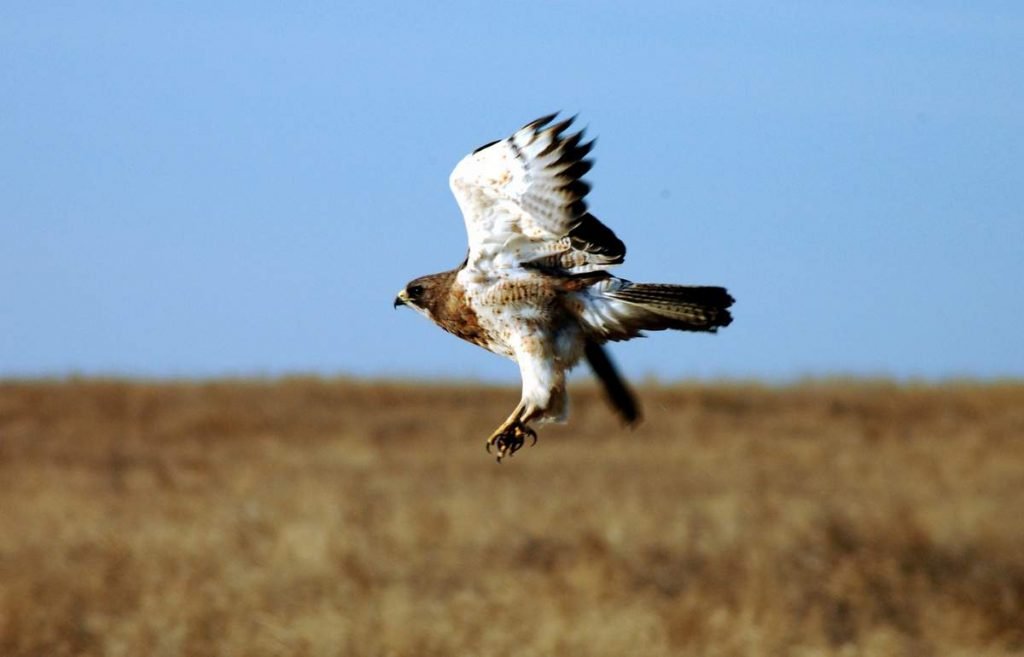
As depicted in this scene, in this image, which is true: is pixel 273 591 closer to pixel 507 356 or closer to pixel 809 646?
pixel 809 646

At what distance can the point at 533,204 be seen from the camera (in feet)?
5.42

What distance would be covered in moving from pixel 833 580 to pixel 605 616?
119 inches

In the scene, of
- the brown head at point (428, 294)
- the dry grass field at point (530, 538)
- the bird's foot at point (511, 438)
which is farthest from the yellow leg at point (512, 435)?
the dry grass field at point (530, 538)

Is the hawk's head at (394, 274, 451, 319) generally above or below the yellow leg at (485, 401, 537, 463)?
above

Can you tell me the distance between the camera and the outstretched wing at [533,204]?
1.60 meters

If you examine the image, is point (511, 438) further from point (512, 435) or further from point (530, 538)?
point (530, 538)

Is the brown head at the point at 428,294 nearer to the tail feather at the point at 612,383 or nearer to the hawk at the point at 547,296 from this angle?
the hawk at the point at 547,296

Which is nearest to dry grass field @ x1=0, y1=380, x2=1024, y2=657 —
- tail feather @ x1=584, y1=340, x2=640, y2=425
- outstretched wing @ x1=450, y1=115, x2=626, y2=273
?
outstretched wing @ x1=450, y1=115, x2=626, y2=273

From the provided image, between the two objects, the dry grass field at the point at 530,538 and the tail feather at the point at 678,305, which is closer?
the tail feather at the point at 678,305

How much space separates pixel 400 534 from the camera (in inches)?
687

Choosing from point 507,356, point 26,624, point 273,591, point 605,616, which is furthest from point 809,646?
point 507,356

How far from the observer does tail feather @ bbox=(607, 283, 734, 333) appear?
63.8 inches

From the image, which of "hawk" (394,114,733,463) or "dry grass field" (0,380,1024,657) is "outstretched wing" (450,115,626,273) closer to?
"hawk" (394,114,733,463)

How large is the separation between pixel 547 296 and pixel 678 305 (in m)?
0.20
